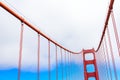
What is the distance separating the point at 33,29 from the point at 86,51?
1515 centimetres

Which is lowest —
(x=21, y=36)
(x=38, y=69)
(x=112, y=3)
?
(x=38, y=69)

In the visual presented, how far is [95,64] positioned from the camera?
63.4 ft

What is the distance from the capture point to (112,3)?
4.07 m

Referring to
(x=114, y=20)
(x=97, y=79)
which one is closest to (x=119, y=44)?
(x=114, y=20)

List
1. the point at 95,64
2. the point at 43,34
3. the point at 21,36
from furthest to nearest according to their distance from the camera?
the point at 95,64 → the point at 43,34 → the point at 21,36

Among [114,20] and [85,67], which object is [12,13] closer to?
[114,20]

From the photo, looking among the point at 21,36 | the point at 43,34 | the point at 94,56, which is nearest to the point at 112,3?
the point at 21,36

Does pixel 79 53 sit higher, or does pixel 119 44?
pixel 79 53

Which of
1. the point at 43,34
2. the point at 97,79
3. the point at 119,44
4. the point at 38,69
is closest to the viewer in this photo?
the point at 119,44

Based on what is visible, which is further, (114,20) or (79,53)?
(79,53)

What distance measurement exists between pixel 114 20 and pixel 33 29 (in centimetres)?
219

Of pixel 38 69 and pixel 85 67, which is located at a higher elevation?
pixel 85 67

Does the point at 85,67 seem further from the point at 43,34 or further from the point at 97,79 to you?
the point at 43,34

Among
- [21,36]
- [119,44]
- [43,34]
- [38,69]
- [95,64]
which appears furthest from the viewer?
[95,64]
